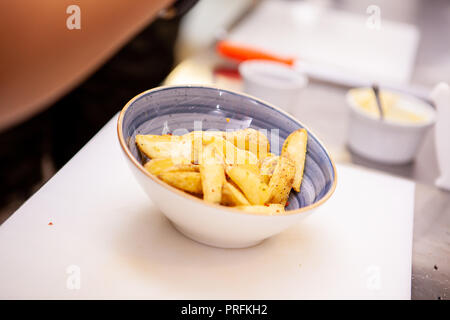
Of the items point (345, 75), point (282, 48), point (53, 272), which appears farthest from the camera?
point (282, 48)

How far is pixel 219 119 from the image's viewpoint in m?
0.90

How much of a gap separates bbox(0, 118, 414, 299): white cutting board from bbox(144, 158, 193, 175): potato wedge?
0.42 ft

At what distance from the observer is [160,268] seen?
0.69 meters

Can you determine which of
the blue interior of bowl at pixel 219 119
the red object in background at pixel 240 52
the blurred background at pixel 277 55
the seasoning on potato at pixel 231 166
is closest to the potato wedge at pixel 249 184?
the seasoning on potato at pixel 231 166

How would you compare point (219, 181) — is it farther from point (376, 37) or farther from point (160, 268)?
point (376, 37)

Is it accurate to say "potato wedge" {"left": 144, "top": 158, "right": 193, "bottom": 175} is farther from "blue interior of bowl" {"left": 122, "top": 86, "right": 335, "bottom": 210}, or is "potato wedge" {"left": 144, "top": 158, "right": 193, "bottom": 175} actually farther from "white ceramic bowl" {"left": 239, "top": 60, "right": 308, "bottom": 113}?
"white ceramic bowl" {"left": 239, "top": 60, "right": 308, "bottom": 113}

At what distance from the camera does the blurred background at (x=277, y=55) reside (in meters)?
1.51

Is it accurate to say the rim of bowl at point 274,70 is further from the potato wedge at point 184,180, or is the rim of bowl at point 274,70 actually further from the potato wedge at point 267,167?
the potato wedge at point 184,180

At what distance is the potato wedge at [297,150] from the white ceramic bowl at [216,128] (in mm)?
20

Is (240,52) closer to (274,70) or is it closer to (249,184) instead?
(274,70)

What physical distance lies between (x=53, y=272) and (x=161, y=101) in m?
0.35

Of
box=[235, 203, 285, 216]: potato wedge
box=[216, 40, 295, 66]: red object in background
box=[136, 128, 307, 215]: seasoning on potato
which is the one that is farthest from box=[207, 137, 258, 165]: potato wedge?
box=[216, 40, 295, 66]: red object in background

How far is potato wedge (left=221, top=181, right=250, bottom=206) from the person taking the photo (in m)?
0.68
